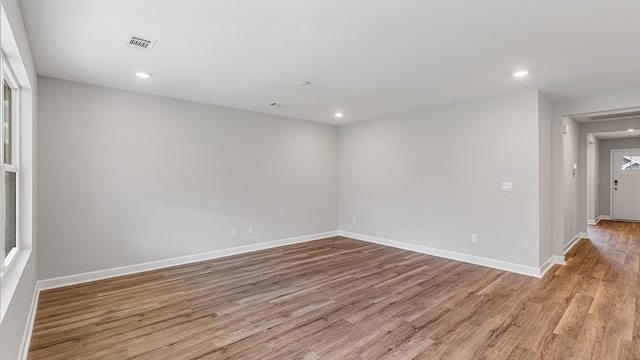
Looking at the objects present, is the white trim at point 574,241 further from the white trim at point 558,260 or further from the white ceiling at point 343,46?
the white ceiling at point 343,46

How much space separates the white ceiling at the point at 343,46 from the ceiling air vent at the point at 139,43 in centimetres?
6

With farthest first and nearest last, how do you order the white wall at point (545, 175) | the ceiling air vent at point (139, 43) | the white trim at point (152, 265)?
the white wall at point (545, 175) < the white trim at point (152, 265) < the ceiling air vent at point (139, 43)

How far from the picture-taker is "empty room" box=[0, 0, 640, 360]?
2.30 m

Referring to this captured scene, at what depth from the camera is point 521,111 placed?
4109 mm

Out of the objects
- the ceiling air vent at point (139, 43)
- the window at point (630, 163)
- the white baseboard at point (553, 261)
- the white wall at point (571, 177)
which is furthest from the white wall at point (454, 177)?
the window at point (630, 163)

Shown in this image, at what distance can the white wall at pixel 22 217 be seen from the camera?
169cm

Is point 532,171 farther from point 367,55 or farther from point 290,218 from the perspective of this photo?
point 290,218

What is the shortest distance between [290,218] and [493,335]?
3.92 m

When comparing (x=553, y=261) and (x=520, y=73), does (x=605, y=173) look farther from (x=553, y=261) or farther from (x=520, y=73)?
(x=520, y=73)

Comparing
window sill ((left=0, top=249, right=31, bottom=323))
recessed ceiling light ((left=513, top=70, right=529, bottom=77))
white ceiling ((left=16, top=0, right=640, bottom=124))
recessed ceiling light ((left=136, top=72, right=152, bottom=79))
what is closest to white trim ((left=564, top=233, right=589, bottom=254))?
white ceiling ((left=16, top=0, right=640, bottom=124))

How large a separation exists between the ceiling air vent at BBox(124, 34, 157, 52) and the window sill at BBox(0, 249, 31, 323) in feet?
6.26

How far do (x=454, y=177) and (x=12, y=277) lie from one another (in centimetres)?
502

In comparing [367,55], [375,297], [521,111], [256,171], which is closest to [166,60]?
[367,55]

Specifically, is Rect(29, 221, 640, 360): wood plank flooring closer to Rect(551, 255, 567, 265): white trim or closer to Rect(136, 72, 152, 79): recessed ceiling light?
Rect(551, 255, 567, 265): white trim
